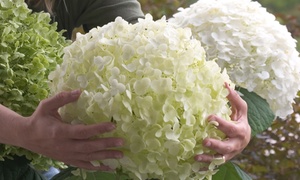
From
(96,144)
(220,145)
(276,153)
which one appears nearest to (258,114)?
(220,145)

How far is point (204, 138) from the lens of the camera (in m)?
1.13

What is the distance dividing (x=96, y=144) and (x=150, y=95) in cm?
11

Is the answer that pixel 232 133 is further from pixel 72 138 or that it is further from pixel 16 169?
pixel 16 169

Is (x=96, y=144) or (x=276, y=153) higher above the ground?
(x=96, y=144)

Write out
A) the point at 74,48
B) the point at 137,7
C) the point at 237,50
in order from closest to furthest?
the point at 74,48 → the point at 237,50 → the point at 137,7

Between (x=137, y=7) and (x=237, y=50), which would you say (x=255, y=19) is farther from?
(x=137, y=7)

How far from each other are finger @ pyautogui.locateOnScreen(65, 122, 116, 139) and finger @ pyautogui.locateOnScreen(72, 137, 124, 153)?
1cm

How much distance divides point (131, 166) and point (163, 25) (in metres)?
0.25

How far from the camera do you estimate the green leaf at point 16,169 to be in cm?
143

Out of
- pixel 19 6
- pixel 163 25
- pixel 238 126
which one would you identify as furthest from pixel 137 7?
pixel 238 126

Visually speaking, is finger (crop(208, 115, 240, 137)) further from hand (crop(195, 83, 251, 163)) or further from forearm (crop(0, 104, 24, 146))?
forearm (crop(0, 104, 24, 146))

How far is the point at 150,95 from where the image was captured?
110cm

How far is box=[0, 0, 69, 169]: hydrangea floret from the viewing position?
1.31 m

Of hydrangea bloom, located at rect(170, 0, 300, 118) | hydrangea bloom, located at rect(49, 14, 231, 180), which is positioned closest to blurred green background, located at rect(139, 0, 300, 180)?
hydrangea bloom, located at rect(170, 0, 300, 118)
